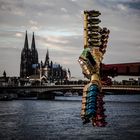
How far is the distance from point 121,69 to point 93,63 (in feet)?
1.21

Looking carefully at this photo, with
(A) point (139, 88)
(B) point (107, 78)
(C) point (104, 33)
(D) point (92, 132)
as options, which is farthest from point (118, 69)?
(A) point (139, 88)

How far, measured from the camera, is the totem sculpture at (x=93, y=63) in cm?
420

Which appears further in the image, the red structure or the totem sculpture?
the red structure

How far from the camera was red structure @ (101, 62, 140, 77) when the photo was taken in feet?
14.3

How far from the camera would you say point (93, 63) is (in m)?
4.41

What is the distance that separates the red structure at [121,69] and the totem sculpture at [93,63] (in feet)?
0.37

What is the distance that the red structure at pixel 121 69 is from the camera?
4359 millimetres

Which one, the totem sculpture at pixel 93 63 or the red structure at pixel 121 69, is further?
the red structure at pixel 121 69

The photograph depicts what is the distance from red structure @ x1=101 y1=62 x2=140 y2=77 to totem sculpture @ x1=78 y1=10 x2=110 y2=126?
11cm

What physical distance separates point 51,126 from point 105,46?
5508 cm

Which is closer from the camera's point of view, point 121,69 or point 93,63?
point 93,63

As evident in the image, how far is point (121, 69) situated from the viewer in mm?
4543

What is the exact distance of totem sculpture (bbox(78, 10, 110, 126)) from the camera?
420 cm

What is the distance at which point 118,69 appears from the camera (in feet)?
15.0
